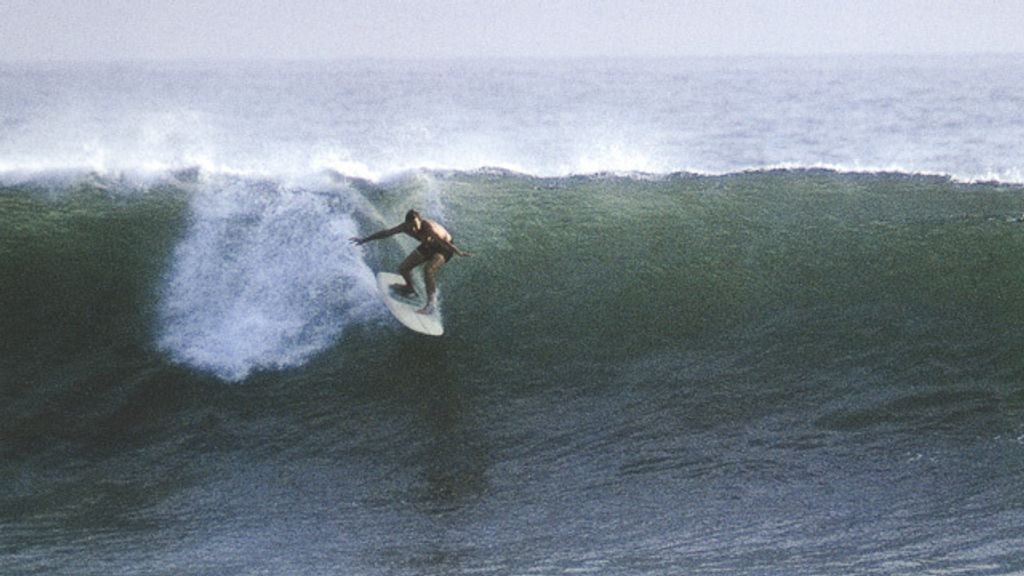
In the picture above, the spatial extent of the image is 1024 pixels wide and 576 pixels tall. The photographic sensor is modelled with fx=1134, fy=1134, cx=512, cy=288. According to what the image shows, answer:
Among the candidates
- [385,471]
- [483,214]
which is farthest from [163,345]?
[483,214]

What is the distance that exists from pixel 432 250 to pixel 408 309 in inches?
23.7

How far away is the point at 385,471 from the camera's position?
810 centimetres

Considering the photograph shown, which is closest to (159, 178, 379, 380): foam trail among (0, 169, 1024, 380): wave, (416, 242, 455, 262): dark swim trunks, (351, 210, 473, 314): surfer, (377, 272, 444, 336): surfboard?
(0, 169, 1024, 380): wave

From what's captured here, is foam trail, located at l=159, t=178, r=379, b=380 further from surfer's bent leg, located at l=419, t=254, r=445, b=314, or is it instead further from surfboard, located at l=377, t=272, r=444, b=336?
surfer's bent leg, located at l=419, t=254, r=445, b=314

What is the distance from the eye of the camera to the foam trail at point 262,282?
984 centimetres

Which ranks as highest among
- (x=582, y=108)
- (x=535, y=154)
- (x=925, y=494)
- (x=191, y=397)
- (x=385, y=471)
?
(x=582, y=108)

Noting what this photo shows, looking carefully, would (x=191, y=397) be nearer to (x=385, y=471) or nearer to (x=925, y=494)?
(x=385, y=471)

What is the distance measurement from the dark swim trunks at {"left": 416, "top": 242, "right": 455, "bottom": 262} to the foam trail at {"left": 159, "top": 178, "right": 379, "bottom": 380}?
100 cm

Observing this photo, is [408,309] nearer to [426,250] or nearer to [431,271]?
[431,271]

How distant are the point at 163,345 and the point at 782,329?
5534mm

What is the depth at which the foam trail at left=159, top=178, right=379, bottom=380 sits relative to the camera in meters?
9.84

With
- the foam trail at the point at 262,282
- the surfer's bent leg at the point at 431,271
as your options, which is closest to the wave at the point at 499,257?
the foam trail at the point at 262,282

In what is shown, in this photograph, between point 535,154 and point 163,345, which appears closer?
point 163,345

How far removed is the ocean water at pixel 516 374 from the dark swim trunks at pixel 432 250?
33.9 inches
